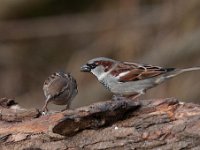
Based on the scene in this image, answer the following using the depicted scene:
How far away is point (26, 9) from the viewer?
34.2 ft

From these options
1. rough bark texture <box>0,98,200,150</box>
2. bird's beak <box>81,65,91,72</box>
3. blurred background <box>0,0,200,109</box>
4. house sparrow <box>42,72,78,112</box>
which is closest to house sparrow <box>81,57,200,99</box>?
bird's beak <box>81,65,91,72</box>

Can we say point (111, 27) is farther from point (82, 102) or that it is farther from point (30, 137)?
point (30, 137)

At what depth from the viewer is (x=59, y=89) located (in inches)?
227

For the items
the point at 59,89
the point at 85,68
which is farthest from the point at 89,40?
the point at 59,89

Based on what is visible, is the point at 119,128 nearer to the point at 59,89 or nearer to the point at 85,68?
the point at 59,89

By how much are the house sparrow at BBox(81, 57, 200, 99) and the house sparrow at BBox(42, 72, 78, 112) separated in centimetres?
18

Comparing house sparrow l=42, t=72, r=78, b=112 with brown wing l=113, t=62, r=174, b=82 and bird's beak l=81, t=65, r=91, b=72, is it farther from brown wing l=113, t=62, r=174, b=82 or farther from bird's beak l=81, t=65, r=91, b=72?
brown wing l=113, t=62, r=174, b=82

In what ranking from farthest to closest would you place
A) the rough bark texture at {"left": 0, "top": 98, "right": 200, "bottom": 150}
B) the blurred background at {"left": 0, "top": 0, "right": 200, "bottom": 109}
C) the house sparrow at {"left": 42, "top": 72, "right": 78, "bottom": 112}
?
the blurred background at {"left": 0, "top": 0, "right": 200, "bottom": 109}, the house sparrow at {"left": 42, "top": 72, "right": 78, "bottom": 112}, the rough bark texture at {"left": 0, "top": 98, "right": 200, "bottom": 150}

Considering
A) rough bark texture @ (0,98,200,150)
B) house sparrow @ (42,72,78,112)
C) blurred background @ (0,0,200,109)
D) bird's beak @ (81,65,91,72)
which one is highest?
blurred background @ (0,0,200,109)

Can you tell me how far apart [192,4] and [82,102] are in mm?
1877

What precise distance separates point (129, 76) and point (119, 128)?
1.41 meters

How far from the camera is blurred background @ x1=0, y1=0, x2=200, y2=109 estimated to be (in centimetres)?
906

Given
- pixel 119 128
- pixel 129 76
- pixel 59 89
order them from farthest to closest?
pixel 129 76 < pixel 59 89 < pixel 119 128

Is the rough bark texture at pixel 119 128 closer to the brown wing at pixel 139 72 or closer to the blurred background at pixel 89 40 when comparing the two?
the brown wing at pixel 139 72
